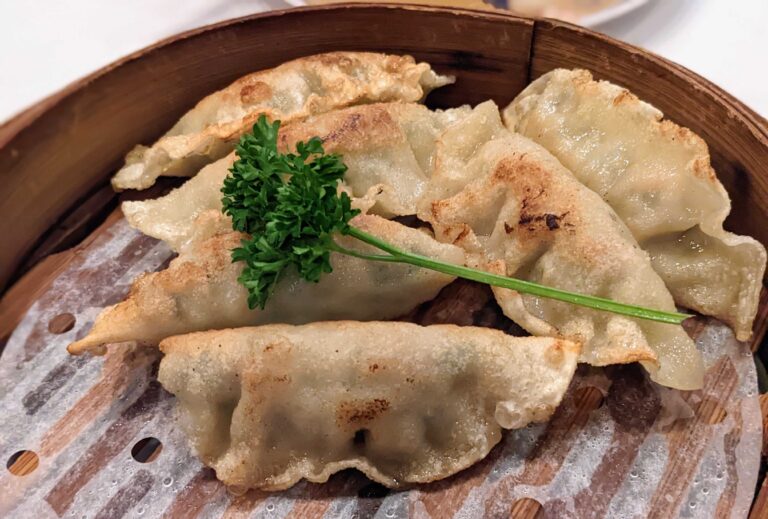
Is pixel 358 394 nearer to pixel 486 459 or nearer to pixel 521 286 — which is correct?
pixel 486 459

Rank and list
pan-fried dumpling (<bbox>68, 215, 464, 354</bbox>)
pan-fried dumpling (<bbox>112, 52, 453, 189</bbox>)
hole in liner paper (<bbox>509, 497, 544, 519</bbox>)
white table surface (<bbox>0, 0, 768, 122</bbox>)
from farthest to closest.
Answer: white table surface (<bbox>0, 0, 768, 122</bbox>)
pan-fried dumpling (<bbox>112, 52, 453, 189</bbox>)
pan-fried dumpling (<bbox>68, 215, 464, 354</bbox>)
hole in liner paper (<bbox>509, 497, 544, 519</bbox>)

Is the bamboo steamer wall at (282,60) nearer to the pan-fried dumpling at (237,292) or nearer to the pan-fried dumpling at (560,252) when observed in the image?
the pan-fried dumpling at (560,252)

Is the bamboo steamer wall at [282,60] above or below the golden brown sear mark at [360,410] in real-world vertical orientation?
above

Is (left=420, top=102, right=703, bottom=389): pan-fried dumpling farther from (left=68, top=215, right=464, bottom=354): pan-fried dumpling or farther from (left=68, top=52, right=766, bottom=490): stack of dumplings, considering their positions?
(left=68, top=215, right=464, bottom=354): pan-fried dumpling

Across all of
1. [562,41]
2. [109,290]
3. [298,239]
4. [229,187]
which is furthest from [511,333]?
[109,290]

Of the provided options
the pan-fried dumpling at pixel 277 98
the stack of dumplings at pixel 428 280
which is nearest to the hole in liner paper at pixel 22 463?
the stack of dumplings at pixel 428 280

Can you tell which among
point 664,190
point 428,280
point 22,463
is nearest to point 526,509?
point 428,280

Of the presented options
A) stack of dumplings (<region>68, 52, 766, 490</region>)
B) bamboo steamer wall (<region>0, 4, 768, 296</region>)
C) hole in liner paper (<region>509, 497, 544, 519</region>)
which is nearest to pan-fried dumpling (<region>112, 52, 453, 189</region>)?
stack of dumplings (<region>68, 52, 766, 490</region>)
